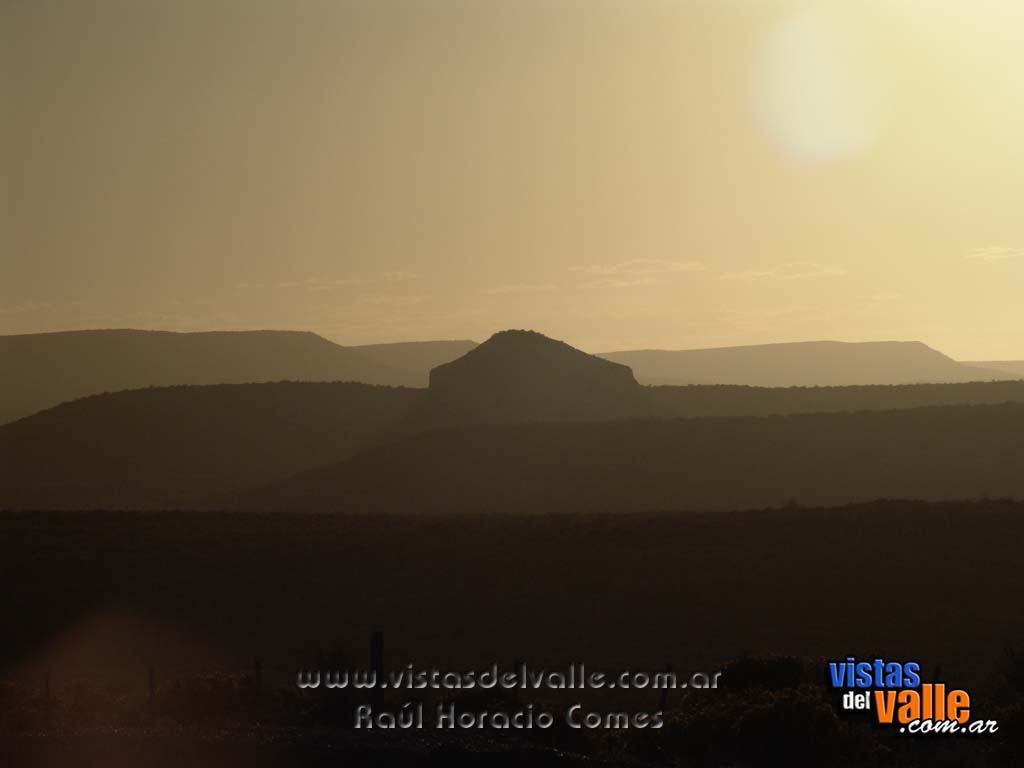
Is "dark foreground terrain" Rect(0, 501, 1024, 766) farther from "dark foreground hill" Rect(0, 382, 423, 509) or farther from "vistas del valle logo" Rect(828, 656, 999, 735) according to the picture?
"dark foreground hill" Rect(0, 382, 423, 509)

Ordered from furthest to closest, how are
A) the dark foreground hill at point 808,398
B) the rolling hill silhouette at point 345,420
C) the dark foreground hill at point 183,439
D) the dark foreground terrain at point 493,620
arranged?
the dark foreground hill at point 183,439, the dark foreground hill at point 808,398, the rolling hill silhouette at point 345,420, the dark foreground terrain at point 493,620

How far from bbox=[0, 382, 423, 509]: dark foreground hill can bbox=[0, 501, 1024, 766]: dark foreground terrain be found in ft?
130

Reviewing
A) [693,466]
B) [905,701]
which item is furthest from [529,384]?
[905,701]

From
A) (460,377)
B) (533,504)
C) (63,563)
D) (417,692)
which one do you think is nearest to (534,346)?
(460,377)

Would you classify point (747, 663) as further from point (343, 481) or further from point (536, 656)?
point (343, 481)

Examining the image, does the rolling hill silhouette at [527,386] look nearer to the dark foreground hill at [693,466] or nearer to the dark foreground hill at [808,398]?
the dark foreground hill at [808,398]

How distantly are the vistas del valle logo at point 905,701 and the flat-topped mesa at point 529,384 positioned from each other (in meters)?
60.7

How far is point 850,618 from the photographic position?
29766 mm

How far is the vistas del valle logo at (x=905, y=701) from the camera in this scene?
16.2 m

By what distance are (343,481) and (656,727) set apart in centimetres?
5106

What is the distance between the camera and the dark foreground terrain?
16.0 m

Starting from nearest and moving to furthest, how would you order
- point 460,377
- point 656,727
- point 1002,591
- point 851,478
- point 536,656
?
point 656,727 → point 536,656 → point 1002,591 → point 851,478 → point 460,377

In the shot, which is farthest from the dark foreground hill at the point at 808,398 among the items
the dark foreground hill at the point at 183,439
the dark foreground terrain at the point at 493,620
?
the dark foreground terrain at the point at 493,620

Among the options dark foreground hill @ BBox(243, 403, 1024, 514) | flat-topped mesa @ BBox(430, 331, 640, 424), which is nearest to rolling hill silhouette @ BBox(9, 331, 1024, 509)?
flat-topped mesa @ BBox(430, 331, 640, 424)
